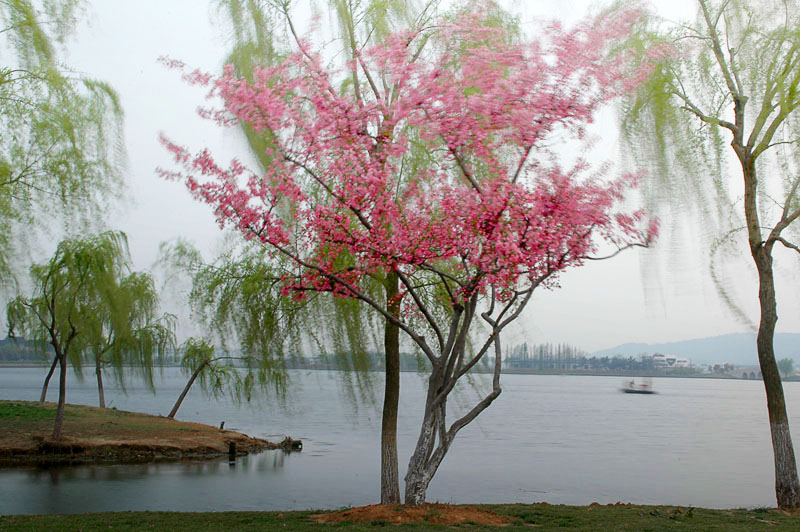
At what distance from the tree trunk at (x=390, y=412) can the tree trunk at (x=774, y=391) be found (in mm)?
5621

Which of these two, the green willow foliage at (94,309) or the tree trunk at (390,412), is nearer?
the tree trunk at (390,412)

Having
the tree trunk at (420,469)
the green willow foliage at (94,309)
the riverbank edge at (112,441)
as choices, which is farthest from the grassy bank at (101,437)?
the tree trunk at (420,469)

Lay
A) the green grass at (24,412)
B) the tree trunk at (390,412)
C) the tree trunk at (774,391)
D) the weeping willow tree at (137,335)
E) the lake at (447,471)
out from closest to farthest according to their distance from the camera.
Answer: the tree trunk at (774,391) → the tree trunk at (390,412) → the lake at (447,471) → the green grass at (24,412) → the weeping willow tree at (137,335)

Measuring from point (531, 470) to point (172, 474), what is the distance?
1742 centimetres

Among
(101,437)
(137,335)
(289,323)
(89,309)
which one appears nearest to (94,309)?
(89,309)

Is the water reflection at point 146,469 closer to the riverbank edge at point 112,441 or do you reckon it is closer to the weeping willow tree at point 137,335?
the riverbank edge at point 112,441

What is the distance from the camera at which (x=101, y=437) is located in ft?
80.0

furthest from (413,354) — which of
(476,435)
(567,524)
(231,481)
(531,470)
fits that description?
(476,435)

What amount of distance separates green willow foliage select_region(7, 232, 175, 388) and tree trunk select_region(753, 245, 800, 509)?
47.4 ft

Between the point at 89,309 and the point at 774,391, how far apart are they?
1987cm

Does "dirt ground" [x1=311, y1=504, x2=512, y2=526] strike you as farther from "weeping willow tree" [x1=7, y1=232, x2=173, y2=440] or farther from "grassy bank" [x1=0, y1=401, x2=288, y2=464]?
"grassy bank" [x1=0, y1=401, x2=288, y2=464]

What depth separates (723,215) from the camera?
10.5 metres

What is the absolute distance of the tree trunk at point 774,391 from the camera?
10.8 meters

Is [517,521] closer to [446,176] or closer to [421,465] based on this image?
[421,465]
